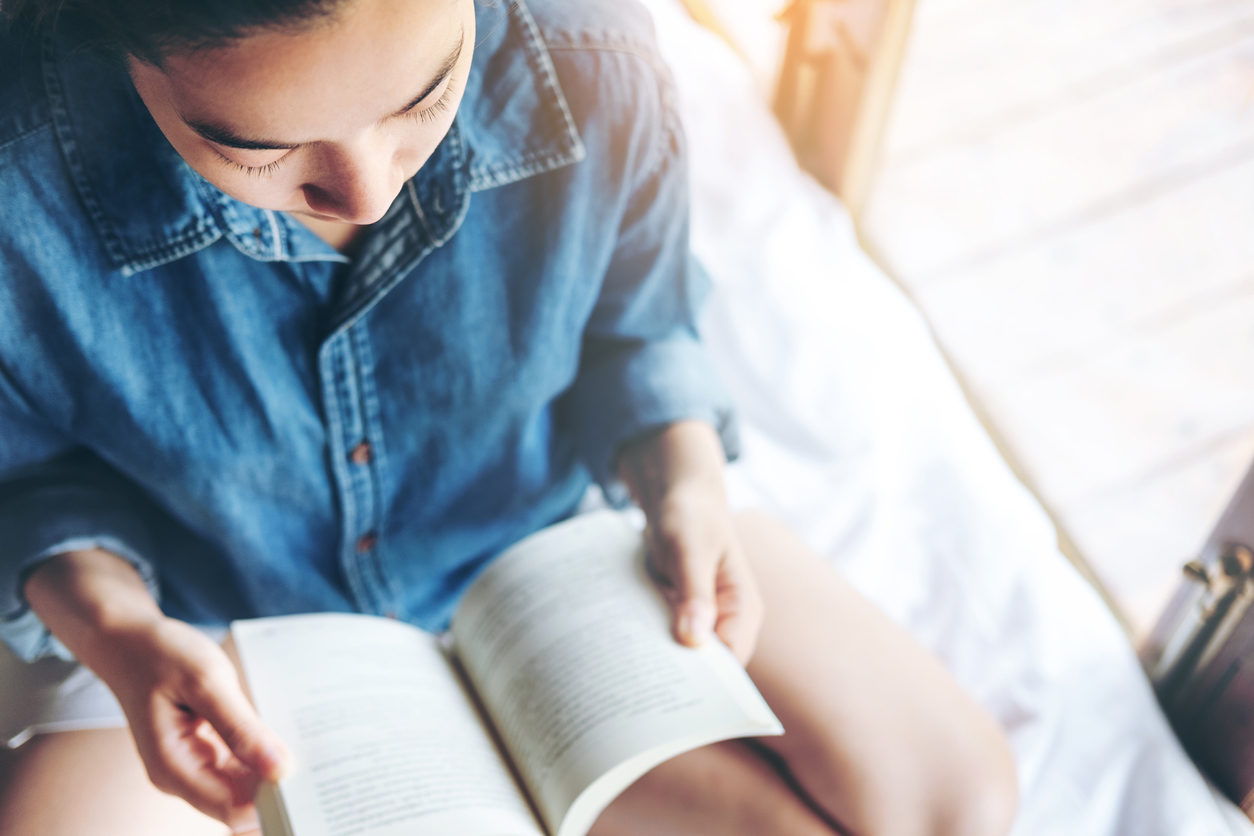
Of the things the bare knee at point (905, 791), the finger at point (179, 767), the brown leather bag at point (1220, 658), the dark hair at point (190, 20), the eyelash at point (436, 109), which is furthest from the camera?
the brown leather bag at point (1220, 658)

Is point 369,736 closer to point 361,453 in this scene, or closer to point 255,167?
point 361,453

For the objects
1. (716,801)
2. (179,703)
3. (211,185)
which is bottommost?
(716,801)

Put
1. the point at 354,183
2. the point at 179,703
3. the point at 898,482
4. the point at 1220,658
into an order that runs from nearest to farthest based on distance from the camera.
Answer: the point at 354,183
the point at 179,703
the point at 1220,658
the point at 898,482

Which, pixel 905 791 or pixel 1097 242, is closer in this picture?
pixel 905 791

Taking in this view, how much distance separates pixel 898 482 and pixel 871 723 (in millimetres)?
343

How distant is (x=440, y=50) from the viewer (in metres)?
0.40

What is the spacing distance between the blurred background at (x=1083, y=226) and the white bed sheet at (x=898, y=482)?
12 centimetres

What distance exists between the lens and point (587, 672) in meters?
0.58

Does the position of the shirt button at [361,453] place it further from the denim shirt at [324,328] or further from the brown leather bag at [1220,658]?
the brown leather bag at [1220,658]

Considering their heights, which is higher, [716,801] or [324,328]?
[324,328]

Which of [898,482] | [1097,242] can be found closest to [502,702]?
[898,482]

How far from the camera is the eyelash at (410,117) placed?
1.40ft

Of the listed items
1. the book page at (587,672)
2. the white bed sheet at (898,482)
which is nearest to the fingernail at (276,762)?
the book page at (587,672)

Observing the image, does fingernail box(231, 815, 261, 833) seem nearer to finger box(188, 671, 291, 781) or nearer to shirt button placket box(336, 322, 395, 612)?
finger box(188, 671, 291, 781)
